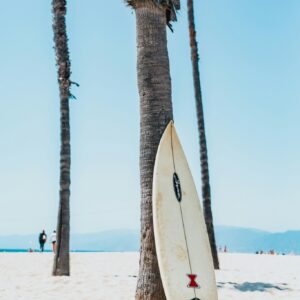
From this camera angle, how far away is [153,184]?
23.5 feet

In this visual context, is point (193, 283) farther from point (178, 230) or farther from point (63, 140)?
point (63, 140)

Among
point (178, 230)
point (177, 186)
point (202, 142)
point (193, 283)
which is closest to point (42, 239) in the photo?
point (202, 142)

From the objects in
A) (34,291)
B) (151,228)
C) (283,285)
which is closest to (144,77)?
(151,228)

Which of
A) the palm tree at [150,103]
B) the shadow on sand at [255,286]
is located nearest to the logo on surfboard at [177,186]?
the palm tree at [150,103]

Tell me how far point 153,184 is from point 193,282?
4.95 ft

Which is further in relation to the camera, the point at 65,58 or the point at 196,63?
the point at 196,63

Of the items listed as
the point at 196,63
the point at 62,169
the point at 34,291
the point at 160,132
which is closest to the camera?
the point at 160,132

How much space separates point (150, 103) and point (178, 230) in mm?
2009

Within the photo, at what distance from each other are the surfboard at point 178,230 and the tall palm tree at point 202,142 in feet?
23.4

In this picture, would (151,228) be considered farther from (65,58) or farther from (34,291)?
(65,58)

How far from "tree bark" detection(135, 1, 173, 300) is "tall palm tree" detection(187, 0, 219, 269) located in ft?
24.6

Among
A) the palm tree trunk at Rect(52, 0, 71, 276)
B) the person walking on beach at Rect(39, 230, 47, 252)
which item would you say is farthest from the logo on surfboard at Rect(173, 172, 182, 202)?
the person walking on beach at Rect(39, 230, 47, 252)

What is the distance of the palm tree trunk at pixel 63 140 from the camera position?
12.3m

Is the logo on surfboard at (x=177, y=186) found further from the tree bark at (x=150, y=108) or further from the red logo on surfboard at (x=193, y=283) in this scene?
the red logo on surfboard at (x=193, y=283)
